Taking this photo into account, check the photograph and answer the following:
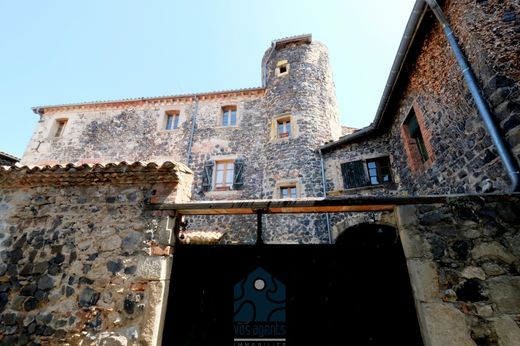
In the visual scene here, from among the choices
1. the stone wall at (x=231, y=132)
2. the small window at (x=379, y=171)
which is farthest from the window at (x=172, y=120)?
the small window at (x=379, y=171)

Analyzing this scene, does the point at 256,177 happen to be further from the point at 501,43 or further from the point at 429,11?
the point at 501,43

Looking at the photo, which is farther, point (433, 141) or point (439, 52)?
point (433, 141)

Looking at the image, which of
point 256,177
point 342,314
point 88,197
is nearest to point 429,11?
point 342,314

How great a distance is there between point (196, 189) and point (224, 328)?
336 inches

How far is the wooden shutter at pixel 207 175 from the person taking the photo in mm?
10766

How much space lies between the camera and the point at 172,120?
1297 cm

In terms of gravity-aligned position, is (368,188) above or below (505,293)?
above

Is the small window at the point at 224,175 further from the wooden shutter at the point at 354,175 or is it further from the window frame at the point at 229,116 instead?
the wooden shutter at the point at 354,175

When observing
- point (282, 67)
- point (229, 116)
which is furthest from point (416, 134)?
point (229, 116)

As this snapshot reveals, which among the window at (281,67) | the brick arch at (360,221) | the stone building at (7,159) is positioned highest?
the window at (281,67)

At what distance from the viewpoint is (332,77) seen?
13.3 m

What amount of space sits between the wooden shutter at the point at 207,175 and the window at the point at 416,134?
769cm

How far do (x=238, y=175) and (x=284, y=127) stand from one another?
3120 millimetres

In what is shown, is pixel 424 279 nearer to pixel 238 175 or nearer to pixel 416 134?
pixel 416 134
